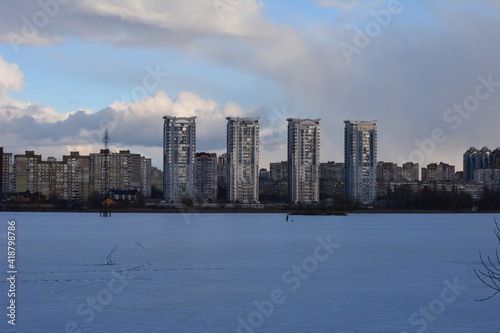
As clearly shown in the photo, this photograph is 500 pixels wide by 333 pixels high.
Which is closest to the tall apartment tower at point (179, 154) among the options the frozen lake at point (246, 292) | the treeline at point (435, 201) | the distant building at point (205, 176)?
the distant building at point (205, 176)

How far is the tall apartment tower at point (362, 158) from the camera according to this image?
190 m

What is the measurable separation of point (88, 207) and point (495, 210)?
102m

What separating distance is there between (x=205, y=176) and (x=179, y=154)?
523 inches

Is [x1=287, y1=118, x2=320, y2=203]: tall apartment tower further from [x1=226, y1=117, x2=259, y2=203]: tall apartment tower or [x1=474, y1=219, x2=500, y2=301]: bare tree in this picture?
[x1=474, y1=219, x2=500, y2=301]: bare tree

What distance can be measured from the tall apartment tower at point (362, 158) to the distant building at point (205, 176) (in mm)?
36506

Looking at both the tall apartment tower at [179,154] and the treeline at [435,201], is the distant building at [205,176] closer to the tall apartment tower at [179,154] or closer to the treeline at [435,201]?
the tall apartment tower at [179,154]

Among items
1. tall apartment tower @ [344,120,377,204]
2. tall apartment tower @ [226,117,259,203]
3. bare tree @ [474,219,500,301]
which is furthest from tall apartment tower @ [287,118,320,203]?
bare tree @ [474,219,500,301]

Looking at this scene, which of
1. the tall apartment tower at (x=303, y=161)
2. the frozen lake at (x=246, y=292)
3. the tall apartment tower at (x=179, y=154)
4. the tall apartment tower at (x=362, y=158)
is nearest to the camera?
the frozen lake at (x=246, y=292)

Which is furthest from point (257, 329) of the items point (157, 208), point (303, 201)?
point (303, 201)

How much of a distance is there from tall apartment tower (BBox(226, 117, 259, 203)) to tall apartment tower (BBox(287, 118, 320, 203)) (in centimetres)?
997

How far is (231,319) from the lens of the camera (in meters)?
20.7

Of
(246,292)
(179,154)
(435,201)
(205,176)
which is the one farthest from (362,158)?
(246,292)

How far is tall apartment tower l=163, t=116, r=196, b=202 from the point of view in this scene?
6988 inches

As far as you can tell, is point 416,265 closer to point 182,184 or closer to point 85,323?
point 85,323
